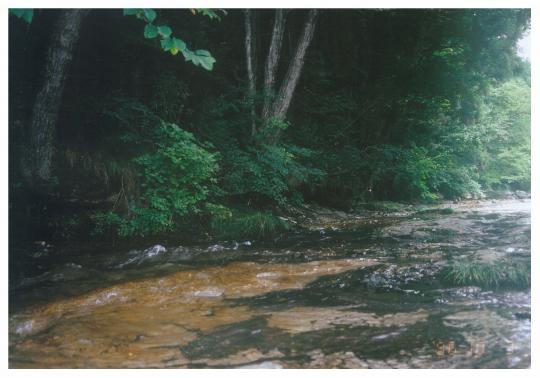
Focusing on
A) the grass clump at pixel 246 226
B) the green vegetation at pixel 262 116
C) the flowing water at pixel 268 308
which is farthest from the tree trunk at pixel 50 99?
the grass clump at pixel 246 226

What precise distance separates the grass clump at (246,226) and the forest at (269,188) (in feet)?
0.10

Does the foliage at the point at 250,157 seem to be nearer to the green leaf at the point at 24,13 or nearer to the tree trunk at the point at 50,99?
the tree trunk at the point at 50,99

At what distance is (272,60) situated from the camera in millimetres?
6332

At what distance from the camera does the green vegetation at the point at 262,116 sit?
3.89m

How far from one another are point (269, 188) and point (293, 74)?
238 centimetres

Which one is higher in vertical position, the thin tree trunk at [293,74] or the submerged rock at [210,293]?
the thin tree trunk at [293,74]

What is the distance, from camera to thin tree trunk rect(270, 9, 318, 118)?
223 inches

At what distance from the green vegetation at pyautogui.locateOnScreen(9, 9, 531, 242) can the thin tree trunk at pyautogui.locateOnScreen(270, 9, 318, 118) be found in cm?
3

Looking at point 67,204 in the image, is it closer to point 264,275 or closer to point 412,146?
point 264,275

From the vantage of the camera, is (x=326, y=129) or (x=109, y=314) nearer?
(x=109, y=314)

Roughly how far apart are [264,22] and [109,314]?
507 cm

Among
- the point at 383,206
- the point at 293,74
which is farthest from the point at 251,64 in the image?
the point at 383,206

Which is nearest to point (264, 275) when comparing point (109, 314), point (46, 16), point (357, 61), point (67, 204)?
point (109, 314)

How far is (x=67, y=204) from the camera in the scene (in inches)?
165
